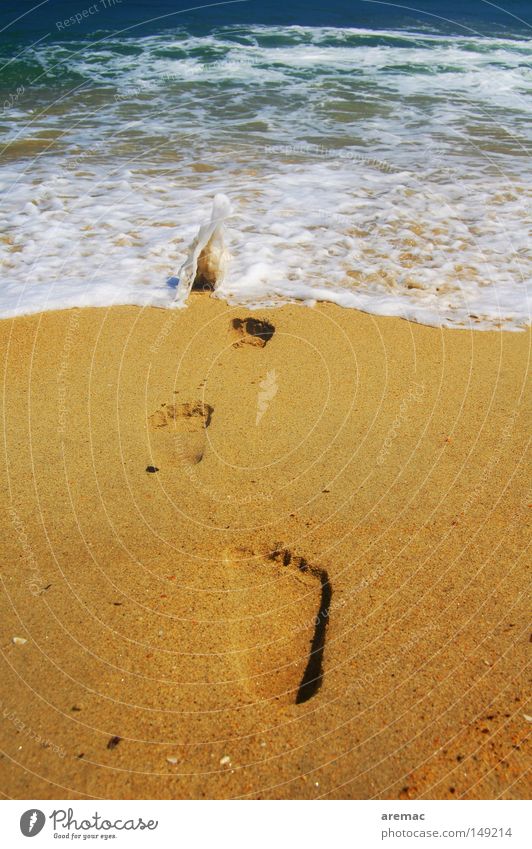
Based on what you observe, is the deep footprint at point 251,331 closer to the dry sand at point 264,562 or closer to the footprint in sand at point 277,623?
the dry sand at point 264,562

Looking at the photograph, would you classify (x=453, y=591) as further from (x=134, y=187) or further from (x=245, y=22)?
(x=245, y=22)

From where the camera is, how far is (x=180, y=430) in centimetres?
396

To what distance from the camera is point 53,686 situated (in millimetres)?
2545

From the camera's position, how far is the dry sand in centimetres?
233

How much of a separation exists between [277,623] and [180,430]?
149cm

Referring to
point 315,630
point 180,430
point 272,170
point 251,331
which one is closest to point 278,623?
point 315,630

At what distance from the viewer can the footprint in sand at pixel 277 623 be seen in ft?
8.52

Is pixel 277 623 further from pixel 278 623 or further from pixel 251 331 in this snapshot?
pixel 251 331

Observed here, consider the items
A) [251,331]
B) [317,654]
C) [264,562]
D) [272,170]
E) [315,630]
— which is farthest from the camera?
[272,170]

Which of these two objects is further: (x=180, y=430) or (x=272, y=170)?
(x=272, y=170)

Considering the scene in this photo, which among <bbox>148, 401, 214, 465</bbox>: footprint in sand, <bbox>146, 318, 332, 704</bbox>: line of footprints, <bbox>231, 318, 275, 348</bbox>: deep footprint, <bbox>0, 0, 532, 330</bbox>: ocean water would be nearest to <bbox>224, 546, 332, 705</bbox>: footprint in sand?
<bbox>146, 318, 332, 704</bbox>: line of footprints

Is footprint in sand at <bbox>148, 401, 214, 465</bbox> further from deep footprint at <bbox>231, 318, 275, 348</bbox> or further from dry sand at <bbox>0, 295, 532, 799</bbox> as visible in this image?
deep footprint at <bbox>231, 318, 275, 348</bbox>

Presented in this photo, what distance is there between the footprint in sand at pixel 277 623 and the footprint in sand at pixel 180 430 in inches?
33.1

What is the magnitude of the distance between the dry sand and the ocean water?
0.80m
